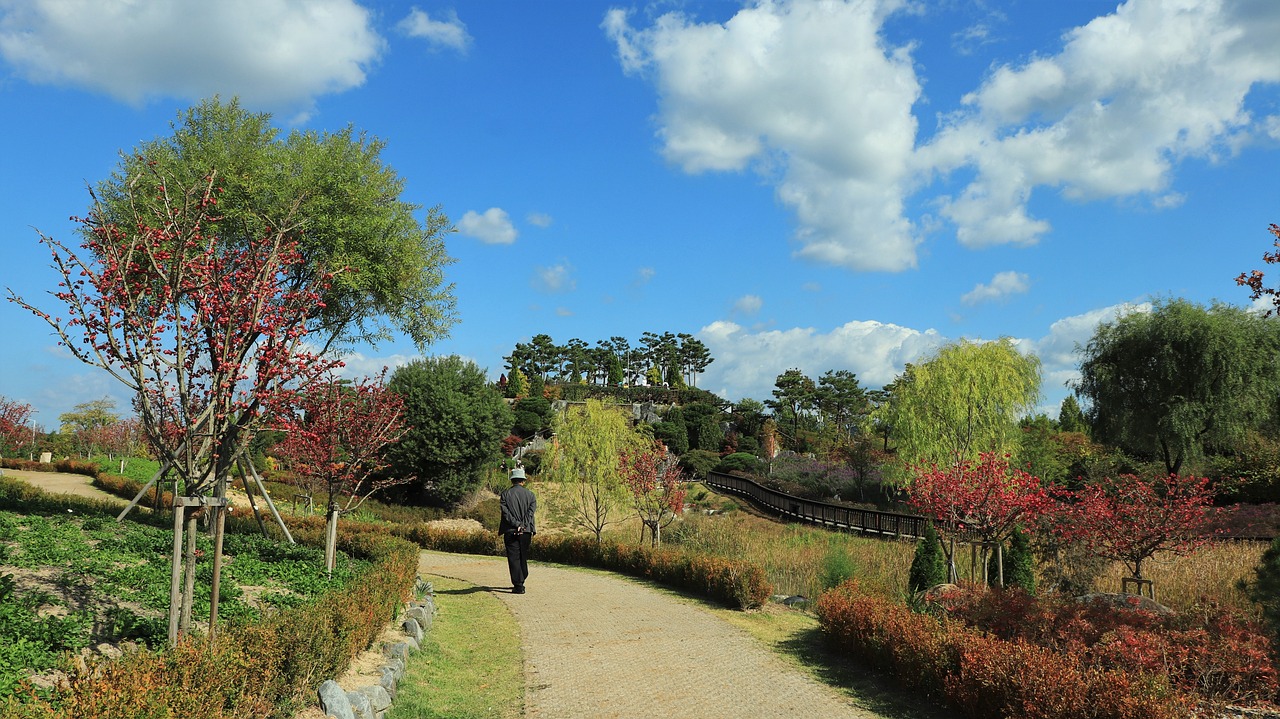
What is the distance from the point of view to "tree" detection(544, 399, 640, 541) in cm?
2269

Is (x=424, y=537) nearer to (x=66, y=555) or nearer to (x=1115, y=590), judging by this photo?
(x=66, y=555)

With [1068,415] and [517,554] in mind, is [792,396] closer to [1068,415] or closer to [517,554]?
[1068,415]

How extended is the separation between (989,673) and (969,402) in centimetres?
2301

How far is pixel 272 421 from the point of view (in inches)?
270

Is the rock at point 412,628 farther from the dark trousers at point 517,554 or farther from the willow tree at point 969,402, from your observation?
the willow tree at point 969,402

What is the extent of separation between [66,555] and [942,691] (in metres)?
10.4

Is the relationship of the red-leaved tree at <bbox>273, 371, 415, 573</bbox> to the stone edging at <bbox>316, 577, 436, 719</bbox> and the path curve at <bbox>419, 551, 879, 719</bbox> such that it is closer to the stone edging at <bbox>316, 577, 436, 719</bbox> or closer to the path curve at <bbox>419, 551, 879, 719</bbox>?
the stone edging at <bbox>316, 577, 436, 719</bbox>

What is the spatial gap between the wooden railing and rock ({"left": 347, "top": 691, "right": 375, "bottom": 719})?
824 inches

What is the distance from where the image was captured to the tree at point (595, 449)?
22688 mm

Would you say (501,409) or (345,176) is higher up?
(345,176)

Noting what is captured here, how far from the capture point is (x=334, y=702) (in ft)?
18.8

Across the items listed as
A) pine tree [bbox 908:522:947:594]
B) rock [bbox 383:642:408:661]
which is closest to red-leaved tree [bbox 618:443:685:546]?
pine tree [bbox 908:522:947:594]

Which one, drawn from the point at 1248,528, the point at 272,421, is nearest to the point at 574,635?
the point at 272,421

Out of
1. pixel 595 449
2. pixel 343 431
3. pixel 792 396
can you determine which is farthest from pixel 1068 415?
pixel 343 431
